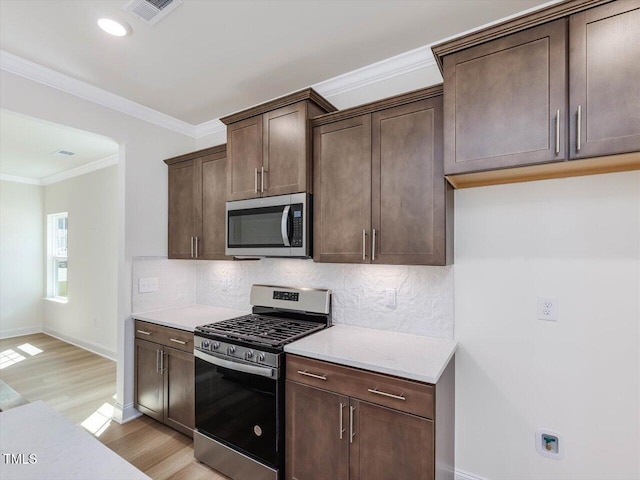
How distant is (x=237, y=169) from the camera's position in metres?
2.63

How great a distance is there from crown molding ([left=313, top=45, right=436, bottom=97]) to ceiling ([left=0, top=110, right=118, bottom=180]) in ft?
6.51

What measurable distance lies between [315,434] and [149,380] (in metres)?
1.76

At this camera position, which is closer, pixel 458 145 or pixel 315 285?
pixel 458 145

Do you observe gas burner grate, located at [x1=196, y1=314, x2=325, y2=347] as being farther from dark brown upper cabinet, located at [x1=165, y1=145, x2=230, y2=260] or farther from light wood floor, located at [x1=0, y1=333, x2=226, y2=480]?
light wood floor, located at [x1=0, y1=333, x2=226, y2=480]

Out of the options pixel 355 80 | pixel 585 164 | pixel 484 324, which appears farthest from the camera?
pixel 355 80

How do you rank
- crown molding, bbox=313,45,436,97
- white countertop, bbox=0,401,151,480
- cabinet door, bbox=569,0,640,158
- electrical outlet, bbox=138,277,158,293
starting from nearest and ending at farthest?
white countertop, bbox=0,401,151,480
cabinet door, bbox=569,0,640,158
crown molding, bbox=313,45,436,97
electrical outlet, bbox=138,277,158,293

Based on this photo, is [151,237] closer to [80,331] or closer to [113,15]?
[113,15]

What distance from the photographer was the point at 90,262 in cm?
498

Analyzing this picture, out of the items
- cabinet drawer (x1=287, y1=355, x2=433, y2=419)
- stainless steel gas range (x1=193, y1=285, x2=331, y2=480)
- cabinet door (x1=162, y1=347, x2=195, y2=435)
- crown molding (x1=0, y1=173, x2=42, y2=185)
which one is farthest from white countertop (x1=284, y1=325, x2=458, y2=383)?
crown molding (x1=0, y1=173, x2=42, y2=185)

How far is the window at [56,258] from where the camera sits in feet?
19.3

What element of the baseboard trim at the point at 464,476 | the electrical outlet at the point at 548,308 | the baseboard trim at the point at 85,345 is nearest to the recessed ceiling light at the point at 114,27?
the electrical outlet at the point at 548,308

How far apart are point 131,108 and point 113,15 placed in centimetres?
125

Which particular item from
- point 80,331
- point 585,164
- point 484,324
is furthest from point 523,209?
point 80,331

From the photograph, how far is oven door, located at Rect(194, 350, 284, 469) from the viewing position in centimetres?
199
